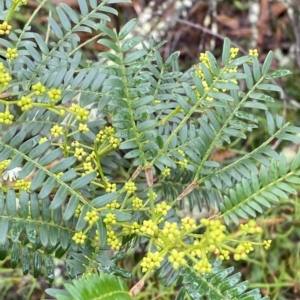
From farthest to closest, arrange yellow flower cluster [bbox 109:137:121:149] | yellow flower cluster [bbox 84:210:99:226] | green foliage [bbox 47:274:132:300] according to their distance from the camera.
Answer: yellow flower cluster [bbox 109:137:121:149]
yellow flower cluster [bbox 84:210:99:226]
green foliage [bbox 47:274:132:300]

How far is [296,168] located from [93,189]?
34 cm

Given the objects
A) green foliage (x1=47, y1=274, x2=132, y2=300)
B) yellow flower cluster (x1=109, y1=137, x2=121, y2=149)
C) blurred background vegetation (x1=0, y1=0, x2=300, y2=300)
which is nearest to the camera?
green foliage (x1=47, y1=274, x2=132, y2=300)

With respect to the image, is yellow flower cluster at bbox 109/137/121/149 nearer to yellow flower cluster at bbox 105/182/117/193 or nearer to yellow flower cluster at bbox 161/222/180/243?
yellow flower cluster at bbox 105/182/117/193

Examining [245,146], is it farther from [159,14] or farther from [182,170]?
[182,170]

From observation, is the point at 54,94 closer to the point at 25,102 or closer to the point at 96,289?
the point at 25,102

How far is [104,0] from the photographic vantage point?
2.88 ft

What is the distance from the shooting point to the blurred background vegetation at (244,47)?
156 centimetres

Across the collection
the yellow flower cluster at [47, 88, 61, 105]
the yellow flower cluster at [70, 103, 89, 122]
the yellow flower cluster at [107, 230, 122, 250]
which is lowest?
the yellow flower cluster at [107, 230, 122, 250]

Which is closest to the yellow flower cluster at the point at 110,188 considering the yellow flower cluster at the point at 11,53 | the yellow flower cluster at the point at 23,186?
the yellow flower cluster at the point at 23,186

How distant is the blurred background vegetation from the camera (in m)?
1.56

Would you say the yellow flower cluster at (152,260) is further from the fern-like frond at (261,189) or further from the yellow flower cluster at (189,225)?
the fern-like frond at (261,189)

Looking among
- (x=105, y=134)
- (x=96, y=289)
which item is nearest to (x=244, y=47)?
(x=105, y=134)

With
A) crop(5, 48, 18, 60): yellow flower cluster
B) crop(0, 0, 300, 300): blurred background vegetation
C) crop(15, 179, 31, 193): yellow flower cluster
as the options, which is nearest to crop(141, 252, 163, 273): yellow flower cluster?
crop(15, 179, 31, 193): yellow flower cluster

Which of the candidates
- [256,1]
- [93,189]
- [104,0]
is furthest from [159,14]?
[93,189]
